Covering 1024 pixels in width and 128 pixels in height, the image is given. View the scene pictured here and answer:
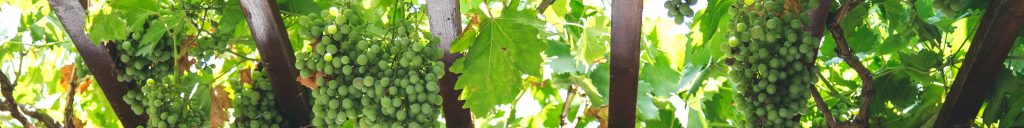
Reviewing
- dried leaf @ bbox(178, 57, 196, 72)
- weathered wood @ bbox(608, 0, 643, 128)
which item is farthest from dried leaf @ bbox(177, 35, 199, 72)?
weathered wood @ bbox(608, 0, 643, 128)

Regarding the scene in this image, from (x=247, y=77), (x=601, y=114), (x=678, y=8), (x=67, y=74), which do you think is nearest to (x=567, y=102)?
(x=601, y=114)

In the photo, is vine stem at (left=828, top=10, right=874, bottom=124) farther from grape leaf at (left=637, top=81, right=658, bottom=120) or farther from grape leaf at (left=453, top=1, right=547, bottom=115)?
grape leaf at (left=637, top=81, right=658, bottom=120)

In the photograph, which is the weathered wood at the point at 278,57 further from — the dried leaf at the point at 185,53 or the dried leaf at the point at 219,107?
the dried leaf at the point at 185,53

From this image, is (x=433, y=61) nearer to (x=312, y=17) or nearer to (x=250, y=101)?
(x=312, y=17)

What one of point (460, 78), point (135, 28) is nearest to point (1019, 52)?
point (460, 78)

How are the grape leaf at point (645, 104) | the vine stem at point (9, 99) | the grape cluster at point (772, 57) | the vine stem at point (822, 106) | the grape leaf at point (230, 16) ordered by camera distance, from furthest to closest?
1. the grape leaf at point (645, 104)
2. the vine stem at point (9, 99)
3. the grape leaf at point (230, 16)
4. the vine stem at point (822, 106)
5. the grape cluster at point (772, 57)

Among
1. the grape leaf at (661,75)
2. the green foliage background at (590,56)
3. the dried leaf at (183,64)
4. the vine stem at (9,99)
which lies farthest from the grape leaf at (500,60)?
the vine stem at (9,99)
